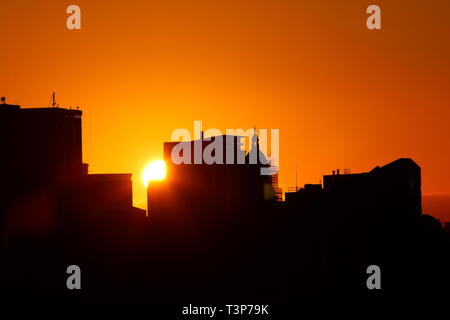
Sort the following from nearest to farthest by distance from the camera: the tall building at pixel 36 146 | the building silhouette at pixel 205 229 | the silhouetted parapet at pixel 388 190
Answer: the building silhouette at pixel 205 229
the silhouetted parapet at pixel 388 190
the tall building at pixel 36 146

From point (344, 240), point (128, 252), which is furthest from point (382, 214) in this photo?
point (128, 252)

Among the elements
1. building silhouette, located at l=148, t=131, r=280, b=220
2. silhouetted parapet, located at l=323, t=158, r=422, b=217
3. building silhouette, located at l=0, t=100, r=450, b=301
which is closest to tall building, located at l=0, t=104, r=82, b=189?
building silhouette, located at l=0, t=100, r=450, b=301

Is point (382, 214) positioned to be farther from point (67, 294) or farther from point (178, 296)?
point (67, 294)

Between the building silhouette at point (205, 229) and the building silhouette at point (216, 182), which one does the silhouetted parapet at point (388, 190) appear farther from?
the building silhouette at point (216, 182)

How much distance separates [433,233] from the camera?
283 ft

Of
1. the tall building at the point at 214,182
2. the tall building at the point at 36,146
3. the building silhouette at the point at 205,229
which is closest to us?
the building silhouette at the point at 205,229

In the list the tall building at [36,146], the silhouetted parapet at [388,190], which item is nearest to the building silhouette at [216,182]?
the silhouetted parapet at [388,190]

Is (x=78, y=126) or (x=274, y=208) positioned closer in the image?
(x=274, y=208)

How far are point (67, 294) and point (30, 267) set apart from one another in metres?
6.48

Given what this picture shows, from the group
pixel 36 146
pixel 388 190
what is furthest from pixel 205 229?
pixel 36 146

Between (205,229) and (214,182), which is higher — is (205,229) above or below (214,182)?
below

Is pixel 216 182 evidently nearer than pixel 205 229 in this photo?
No

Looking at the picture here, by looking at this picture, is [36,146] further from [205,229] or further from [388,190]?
[388,190]
